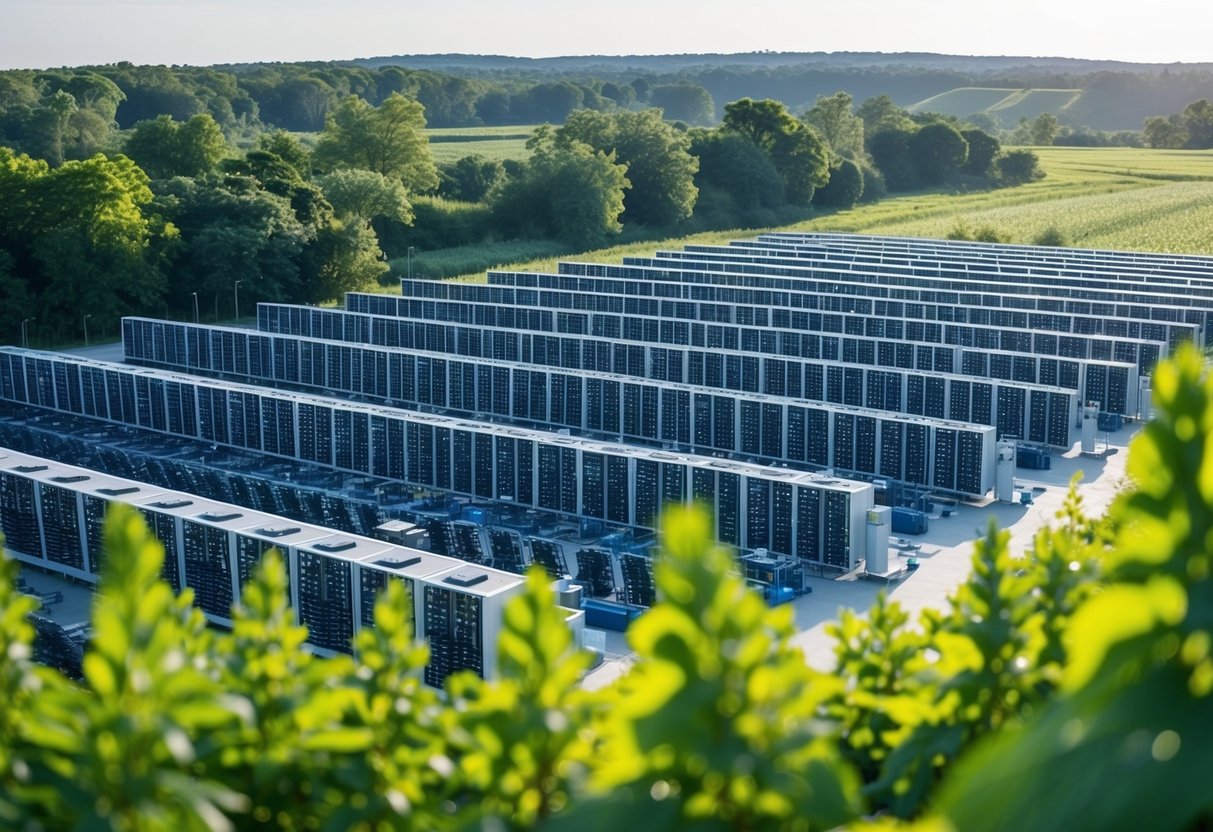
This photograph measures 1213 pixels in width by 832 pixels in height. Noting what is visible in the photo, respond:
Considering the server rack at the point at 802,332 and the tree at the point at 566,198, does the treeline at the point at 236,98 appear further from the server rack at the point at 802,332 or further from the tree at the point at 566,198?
the server rack at the point at 802,332

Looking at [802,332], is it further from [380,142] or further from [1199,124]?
[1199,124]

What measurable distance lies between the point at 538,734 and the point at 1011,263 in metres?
60.3

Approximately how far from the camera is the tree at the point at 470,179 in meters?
86.6

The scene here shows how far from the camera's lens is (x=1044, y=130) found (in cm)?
16675

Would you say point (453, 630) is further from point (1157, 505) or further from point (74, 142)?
point (74, 142)

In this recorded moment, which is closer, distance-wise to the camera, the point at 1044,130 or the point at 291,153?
the point at 291,153

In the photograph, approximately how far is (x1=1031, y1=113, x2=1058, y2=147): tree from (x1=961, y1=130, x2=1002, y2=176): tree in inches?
1877

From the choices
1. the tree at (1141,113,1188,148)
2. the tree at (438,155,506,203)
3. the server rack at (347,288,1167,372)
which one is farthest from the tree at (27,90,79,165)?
the tree at (1141,113,1188,148)

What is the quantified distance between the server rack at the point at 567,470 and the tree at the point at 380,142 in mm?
48809

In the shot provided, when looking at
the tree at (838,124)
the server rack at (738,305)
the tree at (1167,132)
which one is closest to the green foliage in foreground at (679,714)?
the server rack at (738,305)

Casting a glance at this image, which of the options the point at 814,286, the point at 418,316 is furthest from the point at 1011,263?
the point at 418,316

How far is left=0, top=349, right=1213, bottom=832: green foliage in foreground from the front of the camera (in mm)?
2371

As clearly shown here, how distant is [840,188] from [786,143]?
875cm

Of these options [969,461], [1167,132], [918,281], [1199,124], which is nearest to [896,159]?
[1199,124]
